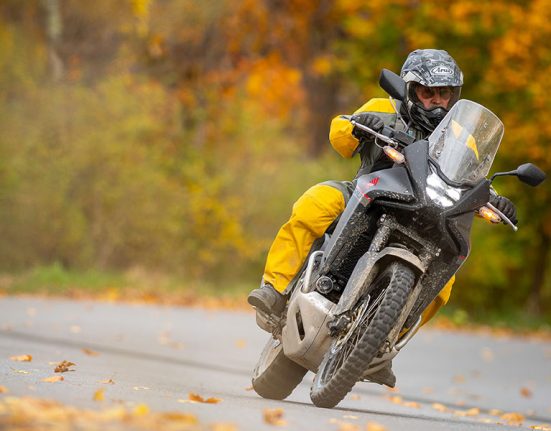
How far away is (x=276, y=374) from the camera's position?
9297 mm

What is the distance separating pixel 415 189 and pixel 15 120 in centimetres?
1739

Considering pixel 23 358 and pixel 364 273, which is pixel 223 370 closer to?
pixel 23 358

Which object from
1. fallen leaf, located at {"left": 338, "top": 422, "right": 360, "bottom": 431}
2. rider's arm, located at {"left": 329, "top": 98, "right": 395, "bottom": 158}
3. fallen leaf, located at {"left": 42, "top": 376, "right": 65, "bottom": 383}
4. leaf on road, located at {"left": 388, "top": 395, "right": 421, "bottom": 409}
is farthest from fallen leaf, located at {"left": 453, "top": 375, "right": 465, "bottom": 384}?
fallen leaf, located at {"left": 338, "top": 422, "right": 360, "bottom": 431}

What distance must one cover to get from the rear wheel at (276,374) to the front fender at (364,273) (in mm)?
1146

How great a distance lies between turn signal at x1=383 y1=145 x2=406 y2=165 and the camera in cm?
824

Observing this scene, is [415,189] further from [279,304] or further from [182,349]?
[182,349]

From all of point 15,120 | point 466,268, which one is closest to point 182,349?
point 15,120

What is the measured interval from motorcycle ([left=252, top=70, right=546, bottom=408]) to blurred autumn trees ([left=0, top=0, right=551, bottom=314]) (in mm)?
15957

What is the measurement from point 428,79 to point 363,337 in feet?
5.48

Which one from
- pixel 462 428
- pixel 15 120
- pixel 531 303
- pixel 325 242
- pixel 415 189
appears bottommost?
pixel 531 303

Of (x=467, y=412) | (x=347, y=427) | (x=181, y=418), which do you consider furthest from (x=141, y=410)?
(x=467, y=412)

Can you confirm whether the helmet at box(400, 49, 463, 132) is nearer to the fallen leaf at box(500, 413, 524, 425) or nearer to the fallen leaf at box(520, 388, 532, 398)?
the fallen leaf at box(500, 413, 524, 425)

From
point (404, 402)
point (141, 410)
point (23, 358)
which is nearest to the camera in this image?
point (141, 410)

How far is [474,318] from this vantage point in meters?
25.8
